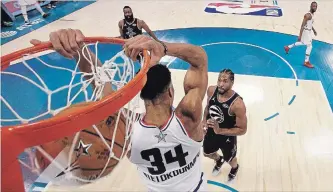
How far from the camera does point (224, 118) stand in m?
3.50

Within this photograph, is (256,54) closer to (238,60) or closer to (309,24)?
(238,60)

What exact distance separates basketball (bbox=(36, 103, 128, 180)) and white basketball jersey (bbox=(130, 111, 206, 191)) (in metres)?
0.17

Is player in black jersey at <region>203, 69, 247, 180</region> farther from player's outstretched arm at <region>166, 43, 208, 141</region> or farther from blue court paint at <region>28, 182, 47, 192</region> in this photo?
blue court paint at <region>28, 182, 47, 192</region>

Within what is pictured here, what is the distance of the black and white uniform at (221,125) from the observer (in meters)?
3.44

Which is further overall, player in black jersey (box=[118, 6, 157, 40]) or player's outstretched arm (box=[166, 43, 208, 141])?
player in black jersey (box=[118, 6, 157, 40])

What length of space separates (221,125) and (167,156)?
1599 millimetres

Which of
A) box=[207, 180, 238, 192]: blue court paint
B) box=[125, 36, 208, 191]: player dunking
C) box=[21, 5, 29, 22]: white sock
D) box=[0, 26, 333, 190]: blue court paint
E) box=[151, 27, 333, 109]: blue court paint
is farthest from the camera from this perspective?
box=[21, 5, 29, 22]: white sock

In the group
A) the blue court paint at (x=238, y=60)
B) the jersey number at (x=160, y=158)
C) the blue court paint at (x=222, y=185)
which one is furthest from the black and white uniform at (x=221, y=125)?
the blue court paint at (x=238, y=60)

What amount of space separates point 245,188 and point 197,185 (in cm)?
160

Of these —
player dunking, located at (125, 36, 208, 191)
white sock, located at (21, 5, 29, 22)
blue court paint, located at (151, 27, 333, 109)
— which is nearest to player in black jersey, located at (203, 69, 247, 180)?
player dunking, located at (125, 36, 208, 191)

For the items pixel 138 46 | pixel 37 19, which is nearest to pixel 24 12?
pixel 37 19

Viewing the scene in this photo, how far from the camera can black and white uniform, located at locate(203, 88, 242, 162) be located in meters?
3.44

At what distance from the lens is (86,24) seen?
10.1 m

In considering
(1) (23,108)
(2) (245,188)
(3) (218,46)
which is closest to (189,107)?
(2) (245,188)
